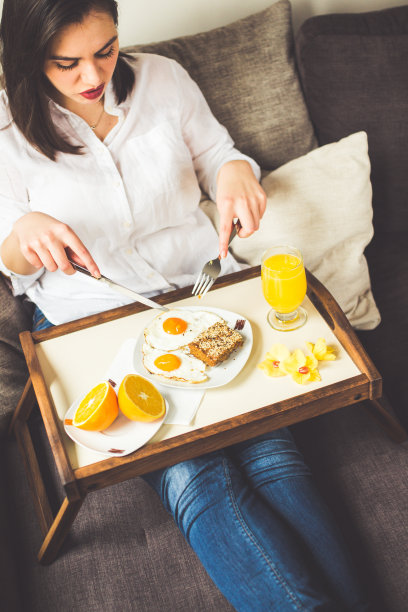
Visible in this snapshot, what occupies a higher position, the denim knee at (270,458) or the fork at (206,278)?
the fork at (206,278)

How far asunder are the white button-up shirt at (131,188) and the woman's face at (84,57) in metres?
0.13

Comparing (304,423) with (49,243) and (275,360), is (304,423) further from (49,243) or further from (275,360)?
(49,243)

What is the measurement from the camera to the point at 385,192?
68.4 inches

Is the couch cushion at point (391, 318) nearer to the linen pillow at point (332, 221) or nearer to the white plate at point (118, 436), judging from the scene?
the linen pillow at point (332, 221)

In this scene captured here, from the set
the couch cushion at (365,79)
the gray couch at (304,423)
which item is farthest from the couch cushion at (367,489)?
the couch cushion at (365,79)

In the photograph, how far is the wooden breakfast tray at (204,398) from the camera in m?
1.01

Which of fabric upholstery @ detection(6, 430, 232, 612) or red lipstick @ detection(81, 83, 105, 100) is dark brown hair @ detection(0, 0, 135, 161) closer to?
red lipstick @ detection(81, 83, 105, 100)

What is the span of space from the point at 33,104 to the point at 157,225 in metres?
0.44

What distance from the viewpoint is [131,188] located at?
4.54ft

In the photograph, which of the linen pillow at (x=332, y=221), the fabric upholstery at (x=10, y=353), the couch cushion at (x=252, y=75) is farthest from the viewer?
the couch cushion at (x=252, y=75)

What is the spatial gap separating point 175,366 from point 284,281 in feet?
1.00

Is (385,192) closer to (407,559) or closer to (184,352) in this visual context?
(184,352)

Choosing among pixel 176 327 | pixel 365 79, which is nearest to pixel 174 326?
pixel 176 327

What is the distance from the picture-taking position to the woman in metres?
1.06
